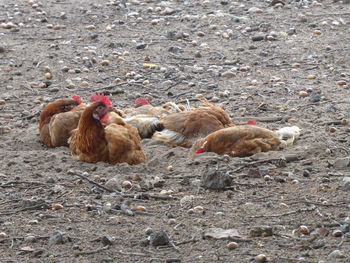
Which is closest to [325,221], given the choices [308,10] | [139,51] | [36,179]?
[36,179]

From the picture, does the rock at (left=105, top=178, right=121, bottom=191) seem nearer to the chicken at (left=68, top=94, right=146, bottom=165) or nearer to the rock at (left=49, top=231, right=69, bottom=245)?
the chicken at (left=68, top=94, right=146, bottom=165)

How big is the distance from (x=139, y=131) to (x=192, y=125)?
1.96ft

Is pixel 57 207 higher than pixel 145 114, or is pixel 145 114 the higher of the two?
pixel 57 207

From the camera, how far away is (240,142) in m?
5.79

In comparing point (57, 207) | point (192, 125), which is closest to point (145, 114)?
point (192, 125)

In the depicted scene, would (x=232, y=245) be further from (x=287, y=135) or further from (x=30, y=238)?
(x=287, y=135)

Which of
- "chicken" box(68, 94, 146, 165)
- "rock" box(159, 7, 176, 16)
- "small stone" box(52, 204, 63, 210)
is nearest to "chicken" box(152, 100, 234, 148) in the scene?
"chicken" box(68, 94, 146, 165)

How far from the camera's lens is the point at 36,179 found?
17.9ft

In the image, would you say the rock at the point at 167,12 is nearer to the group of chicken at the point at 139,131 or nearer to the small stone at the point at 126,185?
the group of chicken at the point at 139,131

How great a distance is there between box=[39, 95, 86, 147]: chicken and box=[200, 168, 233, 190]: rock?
6.76 ft

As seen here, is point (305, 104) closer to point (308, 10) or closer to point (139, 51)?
point (139, 51)

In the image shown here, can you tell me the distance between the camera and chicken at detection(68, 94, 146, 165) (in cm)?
586

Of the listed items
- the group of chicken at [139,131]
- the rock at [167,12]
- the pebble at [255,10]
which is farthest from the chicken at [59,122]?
the pebble at [255,10]

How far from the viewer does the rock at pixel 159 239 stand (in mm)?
4012
